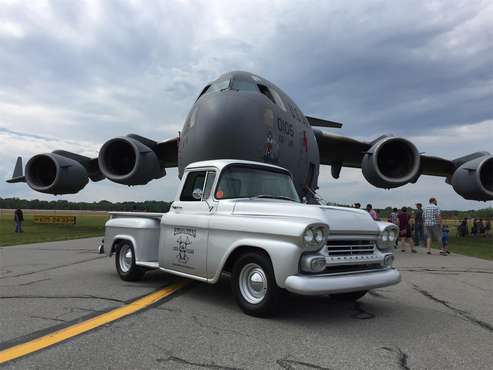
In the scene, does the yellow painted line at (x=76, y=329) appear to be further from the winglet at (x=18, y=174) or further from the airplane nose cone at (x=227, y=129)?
the winglet at (x=18, y=174)

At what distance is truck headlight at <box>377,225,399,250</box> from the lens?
509 cm

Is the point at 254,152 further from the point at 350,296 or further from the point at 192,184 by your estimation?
the point at 350,296

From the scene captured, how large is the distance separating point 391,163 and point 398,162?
28 centimetres

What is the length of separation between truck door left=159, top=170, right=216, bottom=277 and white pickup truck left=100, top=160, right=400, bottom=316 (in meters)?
0.01

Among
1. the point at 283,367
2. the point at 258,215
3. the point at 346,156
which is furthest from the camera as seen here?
the point at 346,156

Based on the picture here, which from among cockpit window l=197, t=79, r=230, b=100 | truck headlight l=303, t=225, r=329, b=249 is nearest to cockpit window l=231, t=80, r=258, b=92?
cockpit window l=197, t=79, r=230, b=100

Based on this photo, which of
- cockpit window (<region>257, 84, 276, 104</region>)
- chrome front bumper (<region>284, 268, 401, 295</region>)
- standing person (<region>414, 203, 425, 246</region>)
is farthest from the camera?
standing person (<region>414, 203, 425, 246</region>)

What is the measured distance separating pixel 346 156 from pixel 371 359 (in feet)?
56.5

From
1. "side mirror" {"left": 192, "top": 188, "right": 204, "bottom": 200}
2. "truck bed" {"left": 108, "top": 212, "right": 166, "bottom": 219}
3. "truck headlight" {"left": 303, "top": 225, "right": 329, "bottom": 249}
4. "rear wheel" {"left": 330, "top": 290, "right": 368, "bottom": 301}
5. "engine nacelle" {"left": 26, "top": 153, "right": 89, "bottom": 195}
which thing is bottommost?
"rear wheel" {"left": 330, "top": 290, "right": 368, "bottom": 301}

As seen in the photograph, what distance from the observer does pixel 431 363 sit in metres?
3.27

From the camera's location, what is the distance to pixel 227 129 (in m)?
8.02

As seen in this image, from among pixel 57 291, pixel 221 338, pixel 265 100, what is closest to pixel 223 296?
pixel 221 338

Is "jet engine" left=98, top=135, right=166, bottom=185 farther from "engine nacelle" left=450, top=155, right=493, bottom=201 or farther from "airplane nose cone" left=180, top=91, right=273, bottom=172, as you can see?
"engine nacelle" left=450, top=155, right=493, bottom=201

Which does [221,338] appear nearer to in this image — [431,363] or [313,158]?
[431,363]
